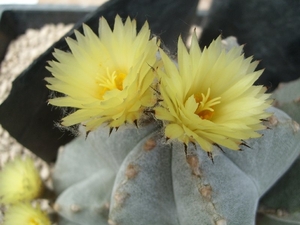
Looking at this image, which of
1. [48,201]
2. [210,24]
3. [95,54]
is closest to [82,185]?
[48,201]

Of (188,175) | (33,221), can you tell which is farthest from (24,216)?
(188,175)

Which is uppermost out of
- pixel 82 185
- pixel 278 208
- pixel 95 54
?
pixel 95 54

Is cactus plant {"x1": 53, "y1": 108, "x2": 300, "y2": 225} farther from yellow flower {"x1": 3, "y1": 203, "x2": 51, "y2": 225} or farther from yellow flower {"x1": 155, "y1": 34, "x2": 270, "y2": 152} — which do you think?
yellow flower {"x1": 3, "y1": 203, "x2": 51, "y2": 225}

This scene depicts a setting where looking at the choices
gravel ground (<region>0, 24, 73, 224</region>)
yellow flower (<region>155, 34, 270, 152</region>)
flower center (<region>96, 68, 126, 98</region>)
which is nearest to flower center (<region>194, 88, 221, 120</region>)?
yellow flower (<region>155, 34, 270, 152</region>)

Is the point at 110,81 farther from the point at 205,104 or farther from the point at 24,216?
the point at 24,216

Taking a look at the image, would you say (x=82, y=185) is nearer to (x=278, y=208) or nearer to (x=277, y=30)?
(x=278, y=208)
